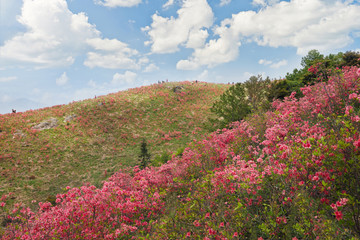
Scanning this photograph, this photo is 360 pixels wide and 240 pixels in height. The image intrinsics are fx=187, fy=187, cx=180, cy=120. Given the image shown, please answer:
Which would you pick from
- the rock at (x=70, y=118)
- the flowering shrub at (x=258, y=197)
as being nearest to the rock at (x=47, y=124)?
the rock at (x=70, y=118)

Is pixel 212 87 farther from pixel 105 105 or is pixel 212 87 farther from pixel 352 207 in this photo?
pixel 352 207

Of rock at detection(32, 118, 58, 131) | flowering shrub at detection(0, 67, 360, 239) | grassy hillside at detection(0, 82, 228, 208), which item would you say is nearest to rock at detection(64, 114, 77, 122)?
grassy hillside at detection(0, 82, 228, 208)

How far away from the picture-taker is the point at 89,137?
2739cm

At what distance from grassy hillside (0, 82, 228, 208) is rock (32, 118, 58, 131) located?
0.45m

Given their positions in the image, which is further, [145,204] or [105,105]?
[105,105]

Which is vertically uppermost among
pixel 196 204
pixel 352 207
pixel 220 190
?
pixel 352 207

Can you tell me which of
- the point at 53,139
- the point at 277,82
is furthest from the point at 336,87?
the point at 53,139

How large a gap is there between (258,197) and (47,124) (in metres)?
31.6

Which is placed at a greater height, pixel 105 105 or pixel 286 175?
pixel 105 105

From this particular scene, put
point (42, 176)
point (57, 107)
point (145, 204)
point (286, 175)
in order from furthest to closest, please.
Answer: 1. point (57, 107)
2. point (42, 176)
3. point (145, 204)
4. point (286, 175)

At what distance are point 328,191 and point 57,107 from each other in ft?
131

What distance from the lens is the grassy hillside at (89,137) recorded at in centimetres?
1945

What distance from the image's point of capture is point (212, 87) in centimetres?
4797

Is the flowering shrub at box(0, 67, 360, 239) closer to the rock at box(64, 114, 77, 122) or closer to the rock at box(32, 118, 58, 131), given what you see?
the rock at box(32, 118, 58, 131)
